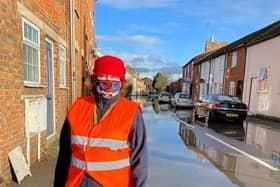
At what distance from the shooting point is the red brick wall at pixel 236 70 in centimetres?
2667

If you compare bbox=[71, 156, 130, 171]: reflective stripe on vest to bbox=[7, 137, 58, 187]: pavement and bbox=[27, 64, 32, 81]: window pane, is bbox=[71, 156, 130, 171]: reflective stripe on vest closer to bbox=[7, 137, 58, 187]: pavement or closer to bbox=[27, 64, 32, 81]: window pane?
bbox=[7, 137, 58, 187]: pavement

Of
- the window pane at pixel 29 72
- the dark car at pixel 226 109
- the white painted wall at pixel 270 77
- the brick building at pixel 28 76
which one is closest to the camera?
the brick building at pixel 28 76

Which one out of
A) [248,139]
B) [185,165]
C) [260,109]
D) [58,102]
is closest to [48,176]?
[185,165]

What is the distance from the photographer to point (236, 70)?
93.1 feet

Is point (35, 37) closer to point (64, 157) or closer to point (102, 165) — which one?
point (64, 157)

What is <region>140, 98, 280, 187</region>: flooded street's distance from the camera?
626cm

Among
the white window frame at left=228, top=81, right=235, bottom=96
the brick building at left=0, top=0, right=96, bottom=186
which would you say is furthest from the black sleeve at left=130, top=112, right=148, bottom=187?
the white window frame at left=228, top=81, right=235, bottom=96

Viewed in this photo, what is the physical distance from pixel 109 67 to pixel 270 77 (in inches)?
815

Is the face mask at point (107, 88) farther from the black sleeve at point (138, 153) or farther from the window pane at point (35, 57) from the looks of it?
the window pane at point (35, 57)

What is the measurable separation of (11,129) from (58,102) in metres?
4.82

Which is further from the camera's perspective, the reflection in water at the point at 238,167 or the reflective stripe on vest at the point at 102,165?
the reflection in water at the point at 238,167

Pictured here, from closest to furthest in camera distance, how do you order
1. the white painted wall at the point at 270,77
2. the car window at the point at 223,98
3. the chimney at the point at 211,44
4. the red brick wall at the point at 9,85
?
the red brick wall at the point at 9,85 < the car window at the point at 223,98 < the white painted wall at the point at 270,77 < the chimney at the point at 211,44

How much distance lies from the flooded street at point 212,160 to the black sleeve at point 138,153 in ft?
12.0

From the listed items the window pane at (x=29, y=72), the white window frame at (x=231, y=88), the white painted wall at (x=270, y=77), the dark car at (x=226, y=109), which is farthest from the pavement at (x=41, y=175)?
the white window frame at (x=231, y=88)
